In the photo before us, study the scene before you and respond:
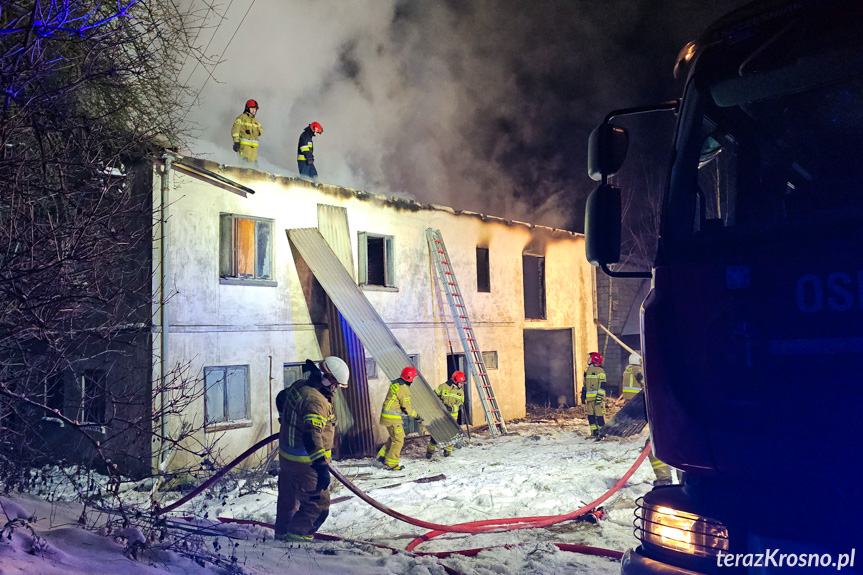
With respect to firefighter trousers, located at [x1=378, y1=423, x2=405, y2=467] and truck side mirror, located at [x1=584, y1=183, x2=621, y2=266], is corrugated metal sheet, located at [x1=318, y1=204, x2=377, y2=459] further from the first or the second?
truck side mirror, located at [x1=584, y1=183, x2=621, y2=266]

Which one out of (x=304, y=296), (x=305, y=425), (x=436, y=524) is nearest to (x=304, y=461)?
(x=305, y=425)

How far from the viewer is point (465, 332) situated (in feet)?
53.1

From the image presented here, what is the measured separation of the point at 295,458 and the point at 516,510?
311cm

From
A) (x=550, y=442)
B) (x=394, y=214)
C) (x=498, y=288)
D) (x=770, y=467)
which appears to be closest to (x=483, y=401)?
(x=550, y=442)

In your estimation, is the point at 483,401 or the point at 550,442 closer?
the point at 550,442

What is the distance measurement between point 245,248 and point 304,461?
7146mm

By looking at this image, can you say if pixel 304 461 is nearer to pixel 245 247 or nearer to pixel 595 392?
pixel 245 247

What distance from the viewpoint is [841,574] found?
220 centimetres

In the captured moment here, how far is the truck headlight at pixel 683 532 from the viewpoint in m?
2.48

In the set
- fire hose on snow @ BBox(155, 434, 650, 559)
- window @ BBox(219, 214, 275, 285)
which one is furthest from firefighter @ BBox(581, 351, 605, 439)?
window @ BBox(219, 214, 275, 285)

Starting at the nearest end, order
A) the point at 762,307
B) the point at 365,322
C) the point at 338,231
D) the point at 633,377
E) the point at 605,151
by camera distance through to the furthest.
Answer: the point at 762,307
the point at 605,151
the point at 633,377
the point at 365,322
the point at 338,231

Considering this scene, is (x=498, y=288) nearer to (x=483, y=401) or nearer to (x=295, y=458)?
(x=483, y=401)

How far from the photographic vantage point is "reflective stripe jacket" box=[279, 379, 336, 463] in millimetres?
6008

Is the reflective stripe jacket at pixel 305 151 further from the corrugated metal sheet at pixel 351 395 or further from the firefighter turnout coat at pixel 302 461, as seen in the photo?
the firefighter turnout coat at pixel 302 461
